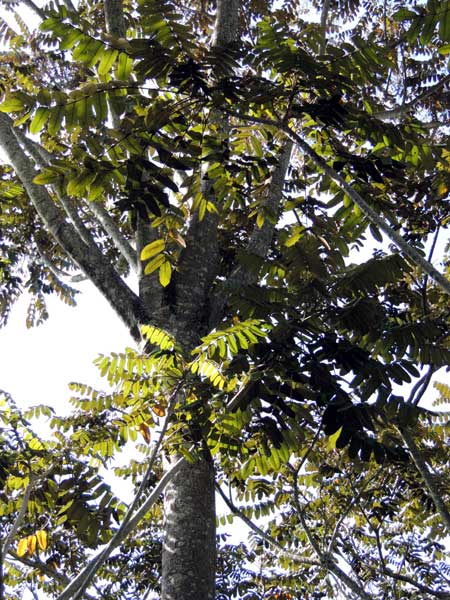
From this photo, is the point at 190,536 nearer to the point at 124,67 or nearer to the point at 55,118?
the point at 55,118

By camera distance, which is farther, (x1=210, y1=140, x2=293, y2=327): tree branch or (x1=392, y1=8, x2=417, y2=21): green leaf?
(x1=210, y1=140, x2=293, y2=327): tree branch

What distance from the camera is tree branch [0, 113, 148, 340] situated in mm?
4008

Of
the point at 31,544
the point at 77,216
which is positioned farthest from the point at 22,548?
the point at 77,216

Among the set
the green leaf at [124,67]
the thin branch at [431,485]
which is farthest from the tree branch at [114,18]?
the thin branch at [431,485]

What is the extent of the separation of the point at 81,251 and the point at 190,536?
198 cm

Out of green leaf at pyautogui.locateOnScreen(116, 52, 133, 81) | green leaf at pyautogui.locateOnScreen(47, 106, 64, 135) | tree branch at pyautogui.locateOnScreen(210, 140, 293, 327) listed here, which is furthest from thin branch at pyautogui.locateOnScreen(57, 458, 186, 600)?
tree branch at pyautogui.locateOnScreen(210, 140, 293, 327)

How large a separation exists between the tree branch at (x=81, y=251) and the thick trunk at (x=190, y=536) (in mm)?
996

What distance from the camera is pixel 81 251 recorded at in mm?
4266

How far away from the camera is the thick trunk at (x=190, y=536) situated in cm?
308

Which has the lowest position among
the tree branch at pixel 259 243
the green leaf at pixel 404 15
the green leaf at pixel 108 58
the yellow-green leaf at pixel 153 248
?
the yellow-green leaf at pixel 153 248

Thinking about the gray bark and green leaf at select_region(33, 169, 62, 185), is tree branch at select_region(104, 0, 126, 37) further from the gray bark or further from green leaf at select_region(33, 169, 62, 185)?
green leaf at select_region(33, 169, 62, 185)

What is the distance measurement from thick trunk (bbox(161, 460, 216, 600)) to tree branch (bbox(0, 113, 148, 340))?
996 millimetres

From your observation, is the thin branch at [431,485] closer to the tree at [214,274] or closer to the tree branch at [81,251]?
the tree at [214,274]

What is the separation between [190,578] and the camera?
10.1 ft
